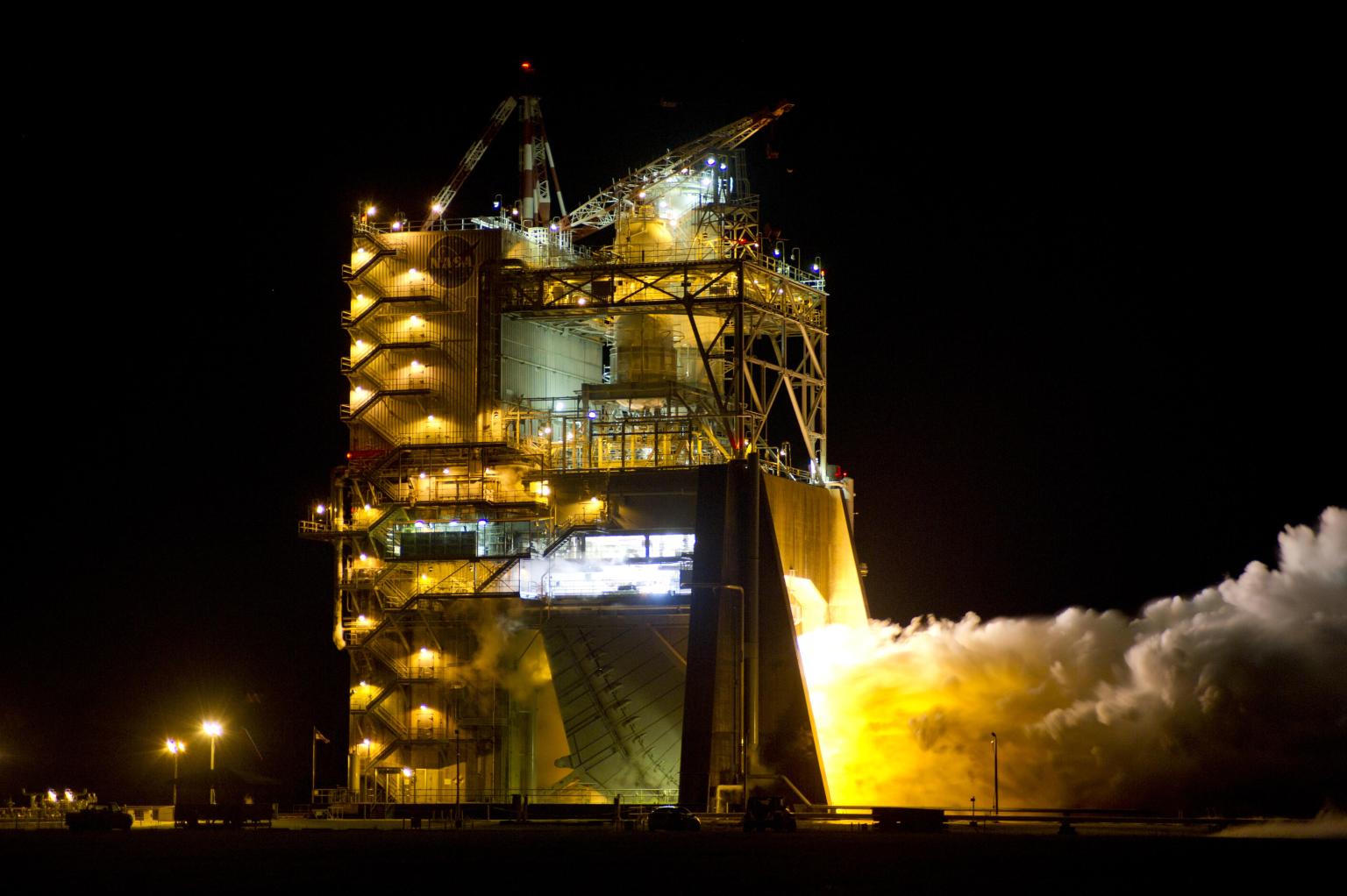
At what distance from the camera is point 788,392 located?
81812 millimetres

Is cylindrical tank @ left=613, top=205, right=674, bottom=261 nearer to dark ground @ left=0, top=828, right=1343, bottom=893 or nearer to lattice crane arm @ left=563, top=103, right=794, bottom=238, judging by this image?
lattice crane arm @ left=563, top=103, right=794, bottom=238

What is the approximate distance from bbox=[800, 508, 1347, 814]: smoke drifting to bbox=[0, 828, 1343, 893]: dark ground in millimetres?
5467

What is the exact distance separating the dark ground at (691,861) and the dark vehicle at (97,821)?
6.50 meters

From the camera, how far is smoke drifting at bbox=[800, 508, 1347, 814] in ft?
215

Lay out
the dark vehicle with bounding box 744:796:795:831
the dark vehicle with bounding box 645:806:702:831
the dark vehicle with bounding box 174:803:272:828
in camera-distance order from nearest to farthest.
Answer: the dark vehicle with bounding box 744:796:795:831 → the dark vehicle with bounding box 645:806:702:831 → the dark vehicle with bounding box 174:803:272:828

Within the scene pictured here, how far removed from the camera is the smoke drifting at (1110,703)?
6550cm

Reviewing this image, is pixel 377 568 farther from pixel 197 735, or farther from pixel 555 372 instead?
pixel 197 735

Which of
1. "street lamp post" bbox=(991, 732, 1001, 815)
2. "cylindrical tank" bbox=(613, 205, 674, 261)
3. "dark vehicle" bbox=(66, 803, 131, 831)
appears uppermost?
"cylindrical tank" bbox=(613, 205, 674, 261)

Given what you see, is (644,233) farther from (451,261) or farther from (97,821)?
(97,821)

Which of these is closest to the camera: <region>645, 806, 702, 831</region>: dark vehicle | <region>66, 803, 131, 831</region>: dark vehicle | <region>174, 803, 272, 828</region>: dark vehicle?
<region>645, 806, 702, 831</region>: dark vehicle

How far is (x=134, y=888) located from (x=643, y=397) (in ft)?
142

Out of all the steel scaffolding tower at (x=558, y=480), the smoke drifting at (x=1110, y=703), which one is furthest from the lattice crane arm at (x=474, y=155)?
the smoke drifting at (x=1110, y=703)

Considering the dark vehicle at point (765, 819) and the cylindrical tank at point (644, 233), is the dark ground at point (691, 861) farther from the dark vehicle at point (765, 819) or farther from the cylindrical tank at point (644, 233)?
the cylindrical tank at point (644, 233)

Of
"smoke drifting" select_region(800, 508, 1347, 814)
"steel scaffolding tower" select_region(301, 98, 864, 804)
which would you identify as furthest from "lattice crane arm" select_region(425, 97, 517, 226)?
"smoke drifting" select_region(800, 508, 1347, 814)
